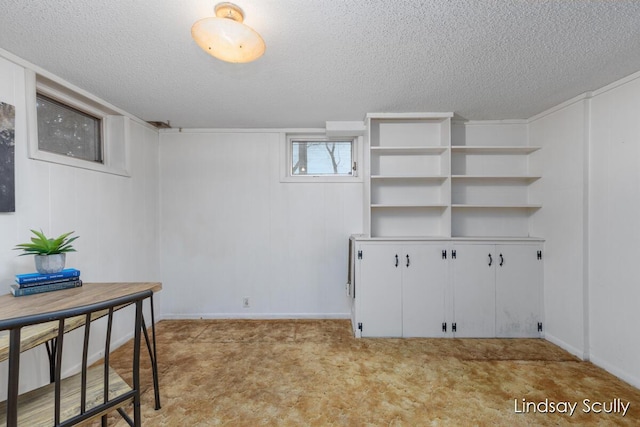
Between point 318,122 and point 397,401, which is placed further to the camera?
point 318,122

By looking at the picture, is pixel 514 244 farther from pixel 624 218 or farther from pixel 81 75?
pixel 81 75

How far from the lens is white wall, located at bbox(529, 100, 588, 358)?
2.35 meters

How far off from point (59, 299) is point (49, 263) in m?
A: 0.33

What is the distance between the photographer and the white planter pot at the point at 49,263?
1.64 meters

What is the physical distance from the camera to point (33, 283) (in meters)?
1.58

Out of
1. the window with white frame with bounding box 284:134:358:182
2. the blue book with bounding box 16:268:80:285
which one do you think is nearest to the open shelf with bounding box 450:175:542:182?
the window with white frame with bounding box 284:134:358:182

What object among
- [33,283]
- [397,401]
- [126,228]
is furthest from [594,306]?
[126,228]

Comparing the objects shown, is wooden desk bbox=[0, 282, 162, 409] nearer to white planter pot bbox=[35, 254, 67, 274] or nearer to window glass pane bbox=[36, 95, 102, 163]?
white planter pot bbox=[35, 254, 67, 274]

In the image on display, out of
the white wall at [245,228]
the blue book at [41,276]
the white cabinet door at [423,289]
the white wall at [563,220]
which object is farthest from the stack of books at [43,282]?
the white wall at [563,220]

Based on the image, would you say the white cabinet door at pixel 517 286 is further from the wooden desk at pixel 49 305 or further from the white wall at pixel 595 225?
the wooden desk at pixel 49 305

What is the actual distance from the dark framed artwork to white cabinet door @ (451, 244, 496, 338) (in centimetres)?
346

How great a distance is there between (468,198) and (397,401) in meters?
2.22

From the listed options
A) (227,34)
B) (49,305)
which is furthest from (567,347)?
(49,305)

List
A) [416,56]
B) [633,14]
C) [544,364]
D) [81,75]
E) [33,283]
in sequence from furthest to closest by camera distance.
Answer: [544,364] → [81,75] → [416,56] → [33,283] → [633,14]
